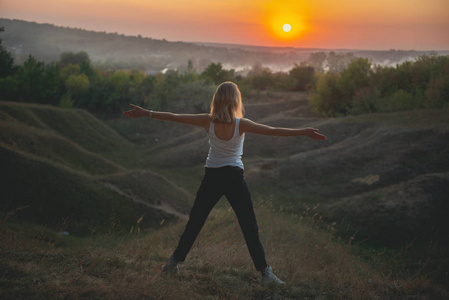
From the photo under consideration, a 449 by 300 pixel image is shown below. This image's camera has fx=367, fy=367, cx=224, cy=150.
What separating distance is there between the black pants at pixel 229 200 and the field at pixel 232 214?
21.1 inches

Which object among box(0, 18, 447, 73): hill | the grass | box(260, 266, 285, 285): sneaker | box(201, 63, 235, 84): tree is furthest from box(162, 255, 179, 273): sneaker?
box(0, 18, 447, 73): hill

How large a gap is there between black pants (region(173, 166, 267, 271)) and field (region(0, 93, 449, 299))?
537mm

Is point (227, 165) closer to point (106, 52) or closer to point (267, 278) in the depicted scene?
point (267, 278)

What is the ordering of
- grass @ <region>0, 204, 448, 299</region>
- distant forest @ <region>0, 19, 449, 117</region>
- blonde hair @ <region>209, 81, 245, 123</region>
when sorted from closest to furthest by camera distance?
grass @ <region>0, 204, 448, 299</region>
blonde hair @ <region>209, 81, 245, 123</region>
distant forest @ <region>0, 19, 449, 117</region>

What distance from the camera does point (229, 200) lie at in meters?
5.08

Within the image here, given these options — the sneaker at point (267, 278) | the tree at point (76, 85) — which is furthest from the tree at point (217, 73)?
the sneaker at point (267, 278)

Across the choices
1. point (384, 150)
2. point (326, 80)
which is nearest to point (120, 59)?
point (326, 80)

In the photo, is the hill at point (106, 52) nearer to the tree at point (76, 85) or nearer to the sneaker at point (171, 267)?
the tree at point (76, 85)

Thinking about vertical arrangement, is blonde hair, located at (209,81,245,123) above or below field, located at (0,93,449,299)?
above

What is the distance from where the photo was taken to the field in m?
5.10

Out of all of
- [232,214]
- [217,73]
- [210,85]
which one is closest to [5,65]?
[210,85]

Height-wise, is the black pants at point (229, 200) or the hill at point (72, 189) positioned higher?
the black pants at point (229, 200)

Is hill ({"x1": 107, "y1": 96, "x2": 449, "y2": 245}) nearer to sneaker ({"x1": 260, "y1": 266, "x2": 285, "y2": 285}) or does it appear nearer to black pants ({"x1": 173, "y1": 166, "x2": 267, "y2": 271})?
sneaker ({"x1": 260, "y1": 266, "x2": 285, "y2": 285})

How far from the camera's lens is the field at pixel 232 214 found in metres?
5.10
